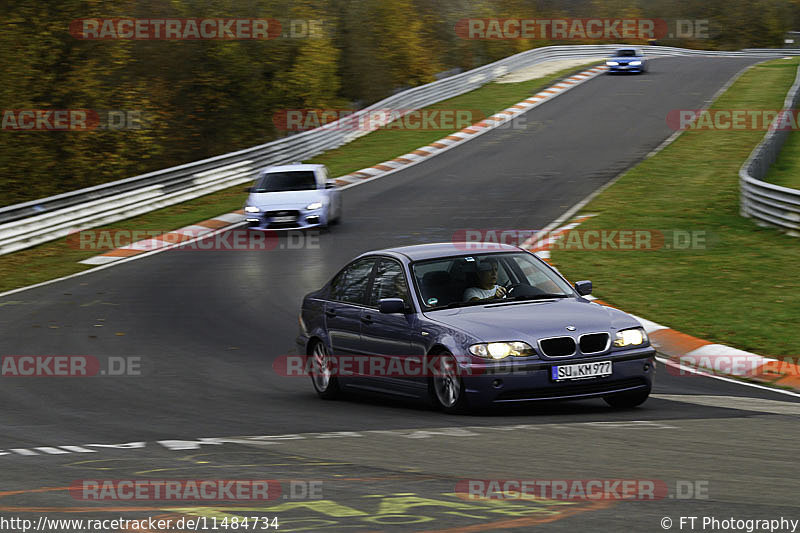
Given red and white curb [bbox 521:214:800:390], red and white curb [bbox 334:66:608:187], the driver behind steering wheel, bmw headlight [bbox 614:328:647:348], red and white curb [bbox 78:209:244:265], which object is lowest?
red and white curb [bbox 78:209:244:265]

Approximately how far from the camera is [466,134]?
41.0 metres

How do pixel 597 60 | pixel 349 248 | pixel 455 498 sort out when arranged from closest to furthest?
pixel 455 498 → pixel 349 248 → pixel 597 60

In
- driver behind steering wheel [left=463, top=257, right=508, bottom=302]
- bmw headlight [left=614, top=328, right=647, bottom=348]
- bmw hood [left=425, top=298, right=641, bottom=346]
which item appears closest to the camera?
bmw hood [left=425, top=298, right=641, bottom=346]

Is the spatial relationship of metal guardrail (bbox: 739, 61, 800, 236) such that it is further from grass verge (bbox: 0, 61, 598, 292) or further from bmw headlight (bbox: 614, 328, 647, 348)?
grass verge (bbox: 0, 61, 598, 292)

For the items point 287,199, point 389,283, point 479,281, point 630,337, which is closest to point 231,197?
point 287,199

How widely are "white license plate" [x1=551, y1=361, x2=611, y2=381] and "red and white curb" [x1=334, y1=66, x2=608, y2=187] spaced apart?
23.8m

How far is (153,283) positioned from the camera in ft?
66.5

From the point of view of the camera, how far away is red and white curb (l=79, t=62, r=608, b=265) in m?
24.8

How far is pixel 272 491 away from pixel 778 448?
3280 millimetres

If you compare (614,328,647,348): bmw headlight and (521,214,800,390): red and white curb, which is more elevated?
(614,328,647,348): bmw headlight

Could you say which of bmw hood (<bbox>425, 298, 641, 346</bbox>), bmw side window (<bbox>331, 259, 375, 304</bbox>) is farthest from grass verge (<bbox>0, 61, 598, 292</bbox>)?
bmw hood (<bbox>425, 298, 641, 346</bbox>)

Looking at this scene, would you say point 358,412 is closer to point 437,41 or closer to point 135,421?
point 135,421

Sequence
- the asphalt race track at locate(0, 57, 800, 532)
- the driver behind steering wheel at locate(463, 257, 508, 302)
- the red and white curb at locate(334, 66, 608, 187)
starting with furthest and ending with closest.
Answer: the red and white curb at locate(334, 66, 608, 187) → the driver behind steering wheel at locate(463, 257, 508, 302) → the asphalt race track at locate(0, 57, 800, 532)

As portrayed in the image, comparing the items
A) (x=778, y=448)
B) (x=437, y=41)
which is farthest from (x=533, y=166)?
(x=437, y=41)
